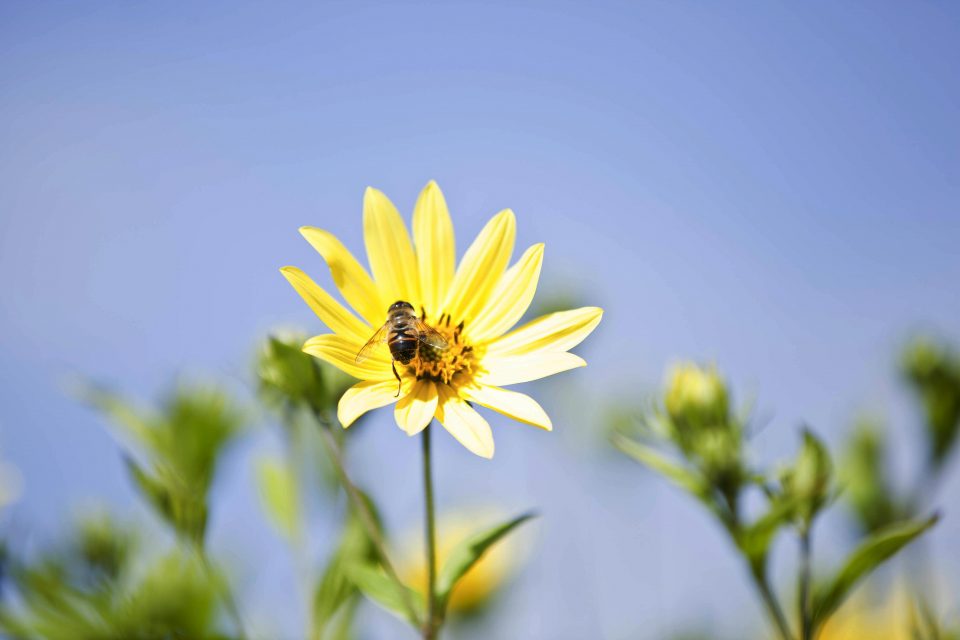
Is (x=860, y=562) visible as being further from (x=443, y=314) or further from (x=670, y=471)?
(x=443, y=314)

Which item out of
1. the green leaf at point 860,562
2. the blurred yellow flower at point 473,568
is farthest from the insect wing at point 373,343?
the blurred yellow flower at point 473,568

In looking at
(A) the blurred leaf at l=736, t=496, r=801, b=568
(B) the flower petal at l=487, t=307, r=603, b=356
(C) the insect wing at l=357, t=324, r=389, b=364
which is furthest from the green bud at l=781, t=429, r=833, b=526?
(C) the insect wing at l=357, t=324, r=389, b=364

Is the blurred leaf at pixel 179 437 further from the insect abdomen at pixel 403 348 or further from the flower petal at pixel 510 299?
the flower petal at pixel 510 299

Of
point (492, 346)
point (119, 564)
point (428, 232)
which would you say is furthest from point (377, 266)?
point (119, 564)

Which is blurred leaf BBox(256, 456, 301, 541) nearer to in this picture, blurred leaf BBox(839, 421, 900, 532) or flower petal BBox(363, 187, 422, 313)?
flower petal BBox(363, 187, 422, 313)

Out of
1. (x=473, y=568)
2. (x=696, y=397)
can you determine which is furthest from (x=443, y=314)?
(x=473, y=568)

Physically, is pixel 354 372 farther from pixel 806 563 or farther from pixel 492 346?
pixel 806 563
